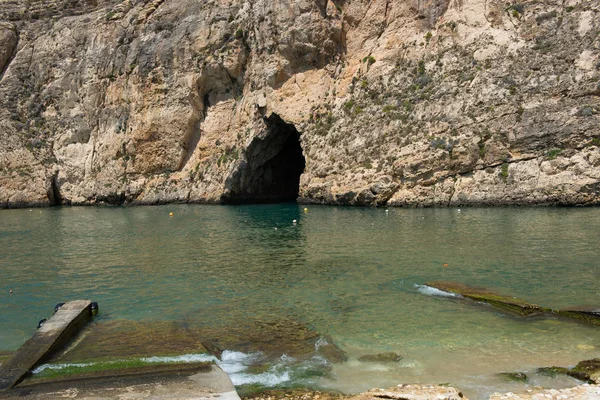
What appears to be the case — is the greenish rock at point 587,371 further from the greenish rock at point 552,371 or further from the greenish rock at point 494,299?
the greenish rock at point 494,299

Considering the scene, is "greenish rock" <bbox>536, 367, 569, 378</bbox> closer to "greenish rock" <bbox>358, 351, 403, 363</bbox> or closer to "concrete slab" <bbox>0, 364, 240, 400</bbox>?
"greenish rock" <bbox>358, 351, 403, 363</bbox>

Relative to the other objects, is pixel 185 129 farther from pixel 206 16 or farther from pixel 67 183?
pixel 67 183

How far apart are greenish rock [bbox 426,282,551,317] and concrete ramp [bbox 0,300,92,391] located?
9.04m

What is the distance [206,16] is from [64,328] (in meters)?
48.3

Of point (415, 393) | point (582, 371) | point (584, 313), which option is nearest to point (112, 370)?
point (415, 393)

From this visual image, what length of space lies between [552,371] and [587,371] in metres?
0.50

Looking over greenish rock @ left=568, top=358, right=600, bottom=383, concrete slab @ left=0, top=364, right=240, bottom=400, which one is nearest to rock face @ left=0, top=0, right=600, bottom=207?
greenish rock @ left=568, top=358, right=600, bottom=383

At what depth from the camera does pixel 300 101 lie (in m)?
45.1

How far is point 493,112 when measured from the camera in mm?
34344

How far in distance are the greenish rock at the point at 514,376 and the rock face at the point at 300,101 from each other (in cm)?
2641

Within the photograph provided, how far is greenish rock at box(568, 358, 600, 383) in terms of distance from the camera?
25.1 ft

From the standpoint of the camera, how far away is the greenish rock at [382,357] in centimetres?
906

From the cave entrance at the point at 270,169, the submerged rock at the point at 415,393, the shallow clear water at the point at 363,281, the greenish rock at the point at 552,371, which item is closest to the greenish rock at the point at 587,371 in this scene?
the greenish rock at the point at 552,371

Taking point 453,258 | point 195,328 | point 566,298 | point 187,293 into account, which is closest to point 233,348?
point 195,328
